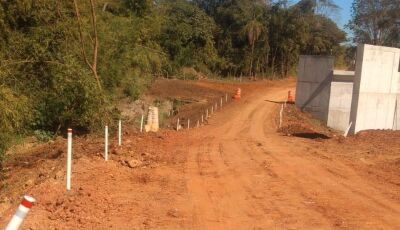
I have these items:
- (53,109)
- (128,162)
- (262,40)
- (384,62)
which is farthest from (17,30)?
(262,40)

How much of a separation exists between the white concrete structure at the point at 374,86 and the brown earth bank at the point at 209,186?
398cm

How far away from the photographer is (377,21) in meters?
55.2

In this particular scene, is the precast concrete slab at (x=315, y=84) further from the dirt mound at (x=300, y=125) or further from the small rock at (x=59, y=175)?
the small rock at (x=59, y=175)

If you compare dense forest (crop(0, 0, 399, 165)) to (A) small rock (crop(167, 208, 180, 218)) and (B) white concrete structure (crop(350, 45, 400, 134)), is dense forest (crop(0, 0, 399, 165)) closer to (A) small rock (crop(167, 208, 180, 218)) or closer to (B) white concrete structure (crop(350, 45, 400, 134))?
(A) small rock (crop(167, 208, 180, 218))

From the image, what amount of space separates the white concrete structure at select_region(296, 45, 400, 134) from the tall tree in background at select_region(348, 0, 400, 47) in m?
27.8

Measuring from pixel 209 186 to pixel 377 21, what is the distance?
165 ft

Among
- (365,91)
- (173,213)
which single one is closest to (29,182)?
(173,213)

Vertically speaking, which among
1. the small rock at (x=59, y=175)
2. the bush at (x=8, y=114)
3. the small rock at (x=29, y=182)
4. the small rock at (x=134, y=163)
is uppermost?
the bush at (x=8, y=114)

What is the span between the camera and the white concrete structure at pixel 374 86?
2075 centimetres

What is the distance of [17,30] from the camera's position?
16.1m

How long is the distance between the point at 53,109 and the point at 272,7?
41.7 meters

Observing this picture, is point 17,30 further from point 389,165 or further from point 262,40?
point 262,40

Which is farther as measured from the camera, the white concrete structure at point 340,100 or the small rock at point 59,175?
the white concrete structure at point 340,100

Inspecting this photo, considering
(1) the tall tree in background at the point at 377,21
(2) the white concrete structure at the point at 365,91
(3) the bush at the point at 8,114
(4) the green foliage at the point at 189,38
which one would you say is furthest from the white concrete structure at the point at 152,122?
(1) the tall tree in background at the point at 377,21
